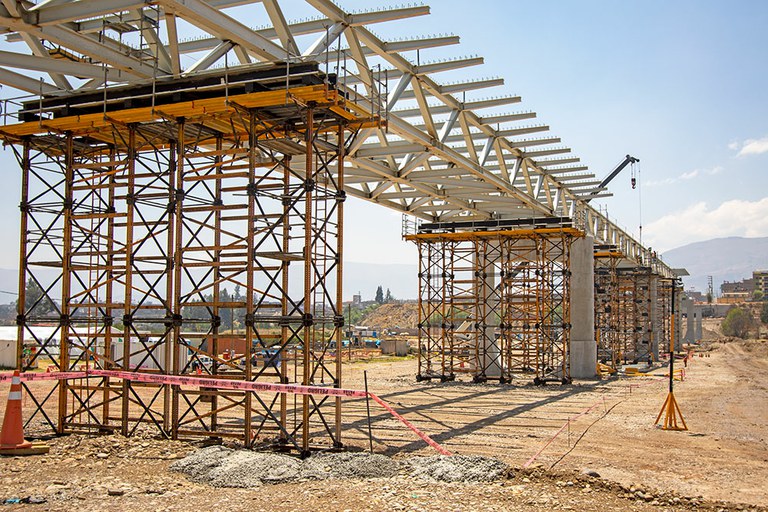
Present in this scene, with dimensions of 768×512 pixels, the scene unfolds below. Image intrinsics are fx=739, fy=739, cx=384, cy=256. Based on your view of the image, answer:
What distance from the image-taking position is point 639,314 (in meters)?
54.8

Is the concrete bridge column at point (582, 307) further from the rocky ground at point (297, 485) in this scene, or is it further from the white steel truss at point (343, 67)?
the rocky ground at point (297, 485)

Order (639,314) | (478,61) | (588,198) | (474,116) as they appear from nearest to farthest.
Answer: (478,61), (474,116), (588,198), (639,314)

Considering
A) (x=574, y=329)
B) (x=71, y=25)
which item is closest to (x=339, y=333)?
(x=71, y=25)

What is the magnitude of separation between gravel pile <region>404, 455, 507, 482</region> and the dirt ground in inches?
9.8

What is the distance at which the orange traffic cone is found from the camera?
12406 mm

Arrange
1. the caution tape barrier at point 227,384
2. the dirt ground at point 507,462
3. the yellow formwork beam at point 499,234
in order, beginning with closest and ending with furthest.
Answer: the dirt ground at point 507,462
the caution tape barrier at point 227,384
the yellow formwork beam at point 499,234

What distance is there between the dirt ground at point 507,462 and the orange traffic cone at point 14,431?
34cm

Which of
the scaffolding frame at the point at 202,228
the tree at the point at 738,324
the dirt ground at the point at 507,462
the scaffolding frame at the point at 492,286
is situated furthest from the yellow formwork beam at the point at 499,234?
the tree at the point at 738,324

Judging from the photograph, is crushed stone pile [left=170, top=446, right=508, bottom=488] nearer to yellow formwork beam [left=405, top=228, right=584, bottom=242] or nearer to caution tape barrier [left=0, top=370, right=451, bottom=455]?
caution tape barrier [left=0, top=370, right=451, bottom=455]

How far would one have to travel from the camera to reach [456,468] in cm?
1121

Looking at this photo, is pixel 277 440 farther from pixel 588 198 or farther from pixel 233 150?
pixel 588 198

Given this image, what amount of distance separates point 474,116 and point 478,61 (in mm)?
4135

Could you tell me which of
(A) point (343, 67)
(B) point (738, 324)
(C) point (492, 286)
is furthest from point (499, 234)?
(B) point (738, 324)

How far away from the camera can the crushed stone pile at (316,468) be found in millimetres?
10844
